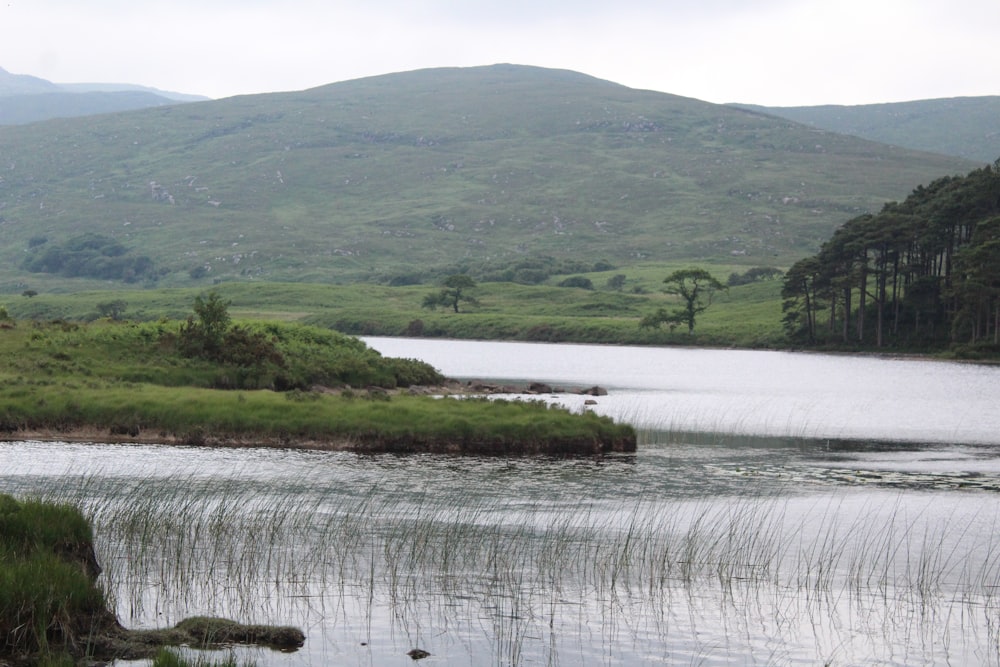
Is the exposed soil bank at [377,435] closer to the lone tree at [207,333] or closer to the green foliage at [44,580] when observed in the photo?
the lone tree at [207,333]

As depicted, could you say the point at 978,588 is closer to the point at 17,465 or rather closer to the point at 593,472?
the point at 593,472

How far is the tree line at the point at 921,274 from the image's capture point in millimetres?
128625

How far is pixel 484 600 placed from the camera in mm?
26688

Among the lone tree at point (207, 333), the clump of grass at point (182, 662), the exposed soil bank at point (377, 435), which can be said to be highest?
the lone tree at point (207, 333)

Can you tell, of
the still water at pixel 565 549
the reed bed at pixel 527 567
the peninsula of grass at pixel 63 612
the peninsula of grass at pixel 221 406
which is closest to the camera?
the peninsula of grass at pixel 63 612

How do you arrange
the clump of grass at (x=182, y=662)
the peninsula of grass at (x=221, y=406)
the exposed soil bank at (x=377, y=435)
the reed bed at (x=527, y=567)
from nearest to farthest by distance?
the clump of grass at (x=182, y=662)
the reed bed at (x=527, y=567)
the exposed soil bank at (x=377, y=435)
the peninsula of grass at (x=221, y=406)

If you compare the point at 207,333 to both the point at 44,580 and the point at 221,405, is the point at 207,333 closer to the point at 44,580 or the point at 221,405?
the point at 221,405

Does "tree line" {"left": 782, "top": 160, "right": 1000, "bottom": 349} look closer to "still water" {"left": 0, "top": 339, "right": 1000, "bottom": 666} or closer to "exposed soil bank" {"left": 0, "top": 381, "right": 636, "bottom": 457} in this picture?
"still water" {"left": 0, "top": 339, "right": 1000, "bottom": 666}

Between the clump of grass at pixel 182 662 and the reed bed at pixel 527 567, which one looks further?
the reed bed at pixel 527 567

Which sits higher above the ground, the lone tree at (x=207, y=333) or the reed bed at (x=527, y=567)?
the lone tree at (x=207, y=333)

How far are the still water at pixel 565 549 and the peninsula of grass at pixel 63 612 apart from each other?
158 centimetres

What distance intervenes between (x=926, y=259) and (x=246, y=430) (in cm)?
11680

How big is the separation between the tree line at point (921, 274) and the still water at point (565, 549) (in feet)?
248

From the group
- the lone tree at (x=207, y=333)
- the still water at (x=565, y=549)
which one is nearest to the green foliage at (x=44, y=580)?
the still water at (x=565, y=549)
